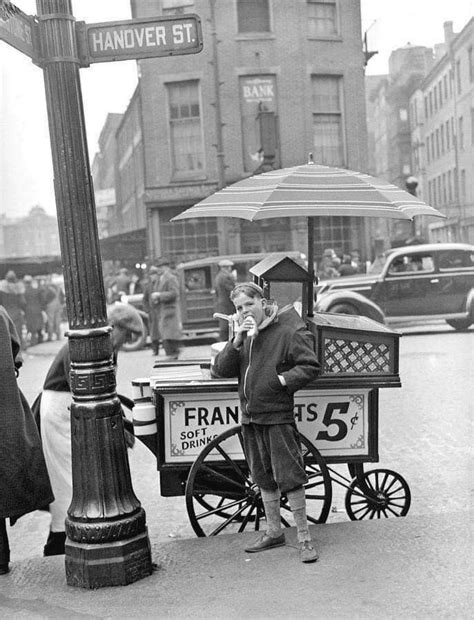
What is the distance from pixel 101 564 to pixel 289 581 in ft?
3.24

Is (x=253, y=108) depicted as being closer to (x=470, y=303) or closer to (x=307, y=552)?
(x=470, y=303)

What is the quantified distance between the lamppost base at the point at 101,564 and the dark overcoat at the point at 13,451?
45 centimetres

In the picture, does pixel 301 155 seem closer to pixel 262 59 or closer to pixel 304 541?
pixel 262 59

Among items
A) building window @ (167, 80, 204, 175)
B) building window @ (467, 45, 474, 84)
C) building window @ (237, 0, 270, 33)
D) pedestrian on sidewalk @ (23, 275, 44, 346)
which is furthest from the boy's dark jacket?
building window @ (467, 45, 474, 84)

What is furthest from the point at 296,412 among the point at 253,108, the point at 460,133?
the point at 460,133

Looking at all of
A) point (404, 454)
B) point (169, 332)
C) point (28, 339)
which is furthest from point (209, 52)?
point (404, 454)

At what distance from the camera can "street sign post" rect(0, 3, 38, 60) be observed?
11.7 feet

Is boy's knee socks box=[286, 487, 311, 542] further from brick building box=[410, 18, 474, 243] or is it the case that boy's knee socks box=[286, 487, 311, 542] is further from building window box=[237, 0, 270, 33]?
brick building box=[410, 18, 474, 243]

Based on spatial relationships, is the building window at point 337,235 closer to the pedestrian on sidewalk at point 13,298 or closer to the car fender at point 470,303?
the car fender at point 470,303

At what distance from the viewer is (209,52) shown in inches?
903

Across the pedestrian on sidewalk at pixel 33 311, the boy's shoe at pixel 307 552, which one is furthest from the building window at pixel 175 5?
the boy's shoe at pixel 307 552

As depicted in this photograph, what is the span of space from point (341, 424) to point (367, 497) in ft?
1.89

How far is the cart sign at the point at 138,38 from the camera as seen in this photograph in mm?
4020

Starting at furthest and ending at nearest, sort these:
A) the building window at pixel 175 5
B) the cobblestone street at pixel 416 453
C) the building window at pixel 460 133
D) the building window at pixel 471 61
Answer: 1. the building window at pixel 471 61
2. the building window at pixel 460 133
3. the building window at pixel 175 5
4. the cobblestone street at pixel 416 453
